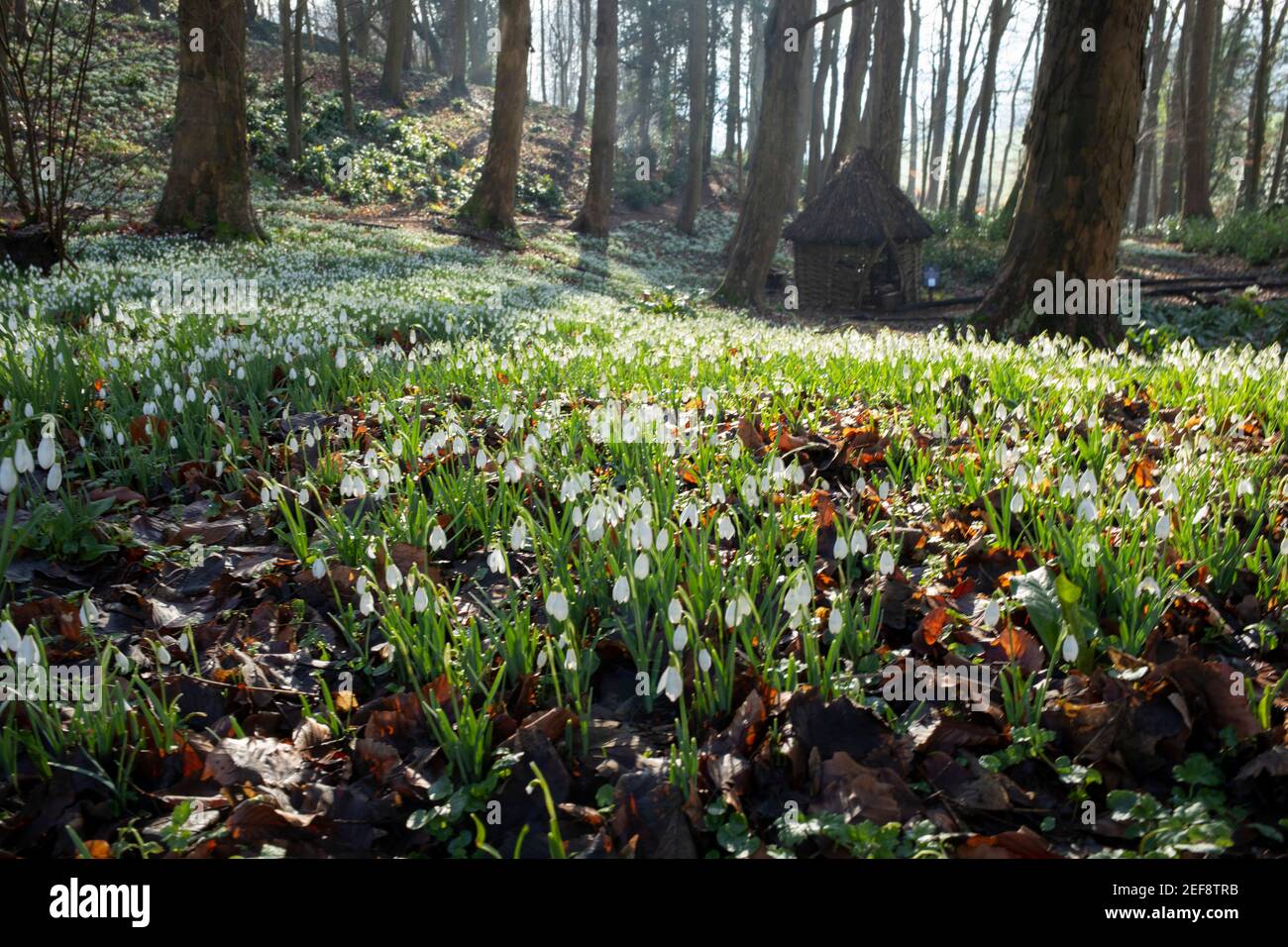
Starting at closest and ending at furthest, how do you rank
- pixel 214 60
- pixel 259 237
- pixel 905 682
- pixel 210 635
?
pixel 905 682
pixel 210 635
pixel 214 60
pixel 259 237

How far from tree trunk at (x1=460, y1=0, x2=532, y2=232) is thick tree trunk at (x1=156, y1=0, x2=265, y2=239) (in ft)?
20.5

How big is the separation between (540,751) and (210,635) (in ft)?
3.91

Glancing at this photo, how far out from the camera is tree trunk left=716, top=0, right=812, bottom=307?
48.4ft

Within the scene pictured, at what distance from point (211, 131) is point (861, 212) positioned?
11684mm

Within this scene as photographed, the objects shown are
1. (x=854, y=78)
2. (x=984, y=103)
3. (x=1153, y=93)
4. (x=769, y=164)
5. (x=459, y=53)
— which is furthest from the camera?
(x=459, y=53)

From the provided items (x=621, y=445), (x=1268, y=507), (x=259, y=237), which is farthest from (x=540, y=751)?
(x=259, y=237)

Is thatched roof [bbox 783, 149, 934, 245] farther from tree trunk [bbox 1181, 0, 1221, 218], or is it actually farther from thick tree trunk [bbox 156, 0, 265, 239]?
thick tree trunk [bbox 156, 0, 265, 239]

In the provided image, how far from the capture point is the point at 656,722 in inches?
87.7

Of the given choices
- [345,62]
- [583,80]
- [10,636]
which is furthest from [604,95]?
[10,636]

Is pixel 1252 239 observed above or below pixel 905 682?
above

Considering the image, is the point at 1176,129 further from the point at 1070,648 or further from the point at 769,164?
the point at 1070,648

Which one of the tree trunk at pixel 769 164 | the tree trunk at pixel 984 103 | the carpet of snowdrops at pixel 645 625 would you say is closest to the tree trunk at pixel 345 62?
the tree trunk at pixel 769 164

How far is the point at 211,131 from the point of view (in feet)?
42.5
